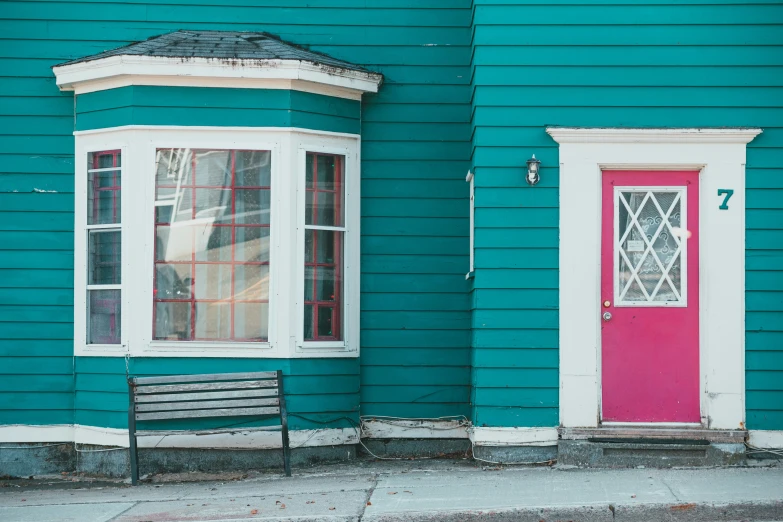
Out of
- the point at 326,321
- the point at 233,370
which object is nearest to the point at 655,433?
the point at 326,321

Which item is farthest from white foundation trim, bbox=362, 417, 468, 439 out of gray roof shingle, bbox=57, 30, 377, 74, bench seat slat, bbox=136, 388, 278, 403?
gray roof shingle, bbox=57, 30, 377, 74

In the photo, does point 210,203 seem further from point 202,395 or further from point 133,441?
point 133,441

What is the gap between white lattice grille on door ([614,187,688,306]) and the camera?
820 cm

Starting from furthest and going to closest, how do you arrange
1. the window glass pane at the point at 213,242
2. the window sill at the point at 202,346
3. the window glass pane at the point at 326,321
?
the window glass pane at the point at 326,321, the window glass pane at the point at 213,242, the window sill at the point at 202,346

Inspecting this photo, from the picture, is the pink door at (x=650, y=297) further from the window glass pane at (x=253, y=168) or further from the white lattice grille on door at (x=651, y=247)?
the window glass pane at (x=253, y=168)

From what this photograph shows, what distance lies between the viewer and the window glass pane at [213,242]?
866cm

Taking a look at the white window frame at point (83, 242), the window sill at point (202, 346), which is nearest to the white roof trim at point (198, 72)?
the white window frame at point (83, 242)

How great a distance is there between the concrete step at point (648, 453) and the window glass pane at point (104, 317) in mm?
4034

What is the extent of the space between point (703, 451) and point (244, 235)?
4.24 meters

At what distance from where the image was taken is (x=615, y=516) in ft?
21.1

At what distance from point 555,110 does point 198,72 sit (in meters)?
3.05

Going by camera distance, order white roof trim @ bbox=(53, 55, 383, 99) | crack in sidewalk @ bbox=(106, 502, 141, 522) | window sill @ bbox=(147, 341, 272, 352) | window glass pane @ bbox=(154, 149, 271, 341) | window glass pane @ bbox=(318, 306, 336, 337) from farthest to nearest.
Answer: window glass pane @ bbox=(318, 306, 336, 337) < window glass pane @ bbox=(154, 149, 271, 341) < window sill @ bbox=(147, 341, 272, 352) < white roof trim @ bbox=(53, 55, 383, 99) < crack in sidewalk @ bbox=(106, 502, 141, 522)

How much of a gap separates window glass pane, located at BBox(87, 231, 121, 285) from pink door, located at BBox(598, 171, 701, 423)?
13.9ft

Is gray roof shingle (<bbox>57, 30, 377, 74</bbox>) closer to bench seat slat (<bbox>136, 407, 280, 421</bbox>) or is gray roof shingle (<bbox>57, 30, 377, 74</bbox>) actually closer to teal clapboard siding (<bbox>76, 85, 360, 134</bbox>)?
teal clapboard siding (<bbox>76, 85, 360, 134</bbox>)
